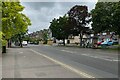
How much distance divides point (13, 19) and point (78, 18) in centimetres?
4301

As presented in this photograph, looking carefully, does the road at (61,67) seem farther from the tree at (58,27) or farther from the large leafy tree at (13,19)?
the tree at (58,27)

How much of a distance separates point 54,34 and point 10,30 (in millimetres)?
76329

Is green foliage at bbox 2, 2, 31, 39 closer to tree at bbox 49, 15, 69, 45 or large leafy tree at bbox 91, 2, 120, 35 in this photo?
large leafy tree at bbox 91, 2, 120, 35

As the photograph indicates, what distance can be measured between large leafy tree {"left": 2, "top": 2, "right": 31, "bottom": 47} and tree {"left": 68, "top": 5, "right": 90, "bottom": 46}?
132 ft

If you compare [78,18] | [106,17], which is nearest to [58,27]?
[78,18]

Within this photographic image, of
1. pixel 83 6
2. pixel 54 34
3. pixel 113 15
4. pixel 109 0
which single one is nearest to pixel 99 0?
pixel 109 0

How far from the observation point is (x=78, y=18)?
80.1m

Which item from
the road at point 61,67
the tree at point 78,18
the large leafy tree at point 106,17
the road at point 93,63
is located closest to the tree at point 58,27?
the tree at point 78,18

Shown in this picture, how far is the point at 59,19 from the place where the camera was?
353ft

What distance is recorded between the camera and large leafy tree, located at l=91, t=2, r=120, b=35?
51844 mm

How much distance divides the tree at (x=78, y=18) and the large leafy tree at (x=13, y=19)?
40.2m

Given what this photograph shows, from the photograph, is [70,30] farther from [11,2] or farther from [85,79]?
[85,79]

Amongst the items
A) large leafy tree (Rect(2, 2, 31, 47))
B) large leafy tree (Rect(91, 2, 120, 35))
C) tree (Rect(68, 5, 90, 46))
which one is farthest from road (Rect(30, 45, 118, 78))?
tree (Rect(68, 5, 90, 46))

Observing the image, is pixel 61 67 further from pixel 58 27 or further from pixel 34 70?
pixel 58 27
